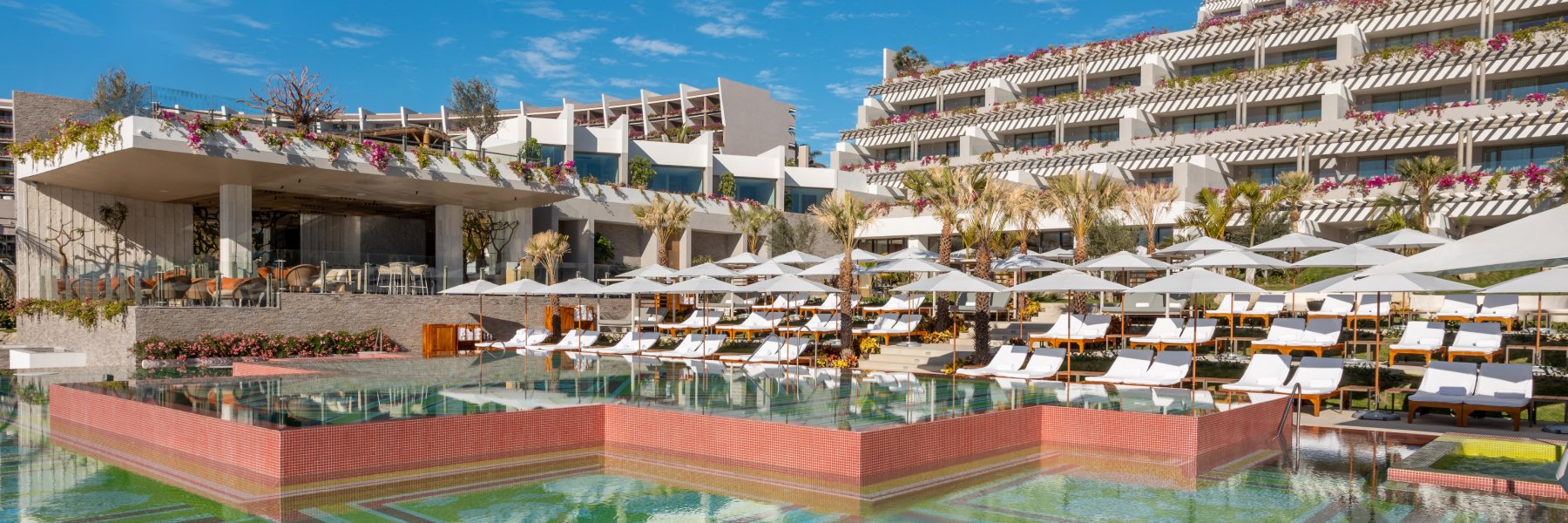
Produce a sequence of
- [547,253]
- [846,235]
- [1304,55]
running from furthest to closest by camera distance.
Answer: [1304,55]
[547,253]
[846,235]

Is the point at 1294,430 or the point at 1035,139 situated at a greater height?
the point at 1035,139

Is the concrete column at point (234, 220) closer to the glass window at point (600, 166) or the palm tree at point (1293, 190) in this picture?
the glass window at point (600, 166)

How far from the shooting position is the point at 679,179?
142ft

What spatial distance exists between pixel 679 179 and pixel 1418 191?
25327mm

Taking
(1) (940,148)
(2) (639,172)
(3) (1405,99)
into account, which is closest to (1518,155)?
(3) (1405,99)

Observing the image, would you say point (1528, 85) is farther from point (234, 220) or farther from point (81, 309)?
point (81, 309)

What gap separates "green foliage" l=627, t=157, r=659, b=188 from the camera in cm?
4062

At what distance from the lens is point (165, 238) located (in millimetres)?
28422

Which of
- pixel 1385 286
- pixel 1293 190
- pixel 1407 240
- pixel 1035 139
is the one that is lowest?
pixel 1385 286

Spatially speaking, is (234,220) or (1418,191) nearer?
(234,220)

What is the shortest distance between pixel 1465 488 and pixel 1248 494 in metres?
1.54

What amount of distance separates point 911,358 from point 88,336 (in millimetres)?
15839

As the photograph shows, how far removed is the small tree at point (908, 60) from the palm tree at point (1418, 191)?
26.3 metres

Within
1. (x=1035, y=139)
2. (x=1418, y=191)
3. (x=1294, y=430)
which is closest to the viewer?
(x=1294, y=430)
